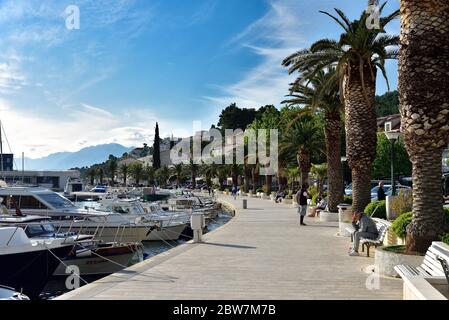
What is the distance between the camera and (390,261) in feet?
34.5

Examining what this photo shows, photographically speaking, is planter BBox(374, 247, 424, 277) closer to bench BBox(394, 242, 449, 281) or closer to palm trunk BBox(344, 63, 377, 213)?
bench BBox(394, 242, 449, 281)

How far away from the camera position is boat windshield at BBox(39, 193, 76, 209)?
90.1 feet

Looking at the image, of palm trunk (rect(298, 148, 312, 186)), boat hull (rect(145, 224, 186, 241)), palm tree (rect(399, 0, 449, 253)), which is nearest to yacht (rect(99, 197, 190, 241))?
boat hull (rect(145, 224, 186, 241))

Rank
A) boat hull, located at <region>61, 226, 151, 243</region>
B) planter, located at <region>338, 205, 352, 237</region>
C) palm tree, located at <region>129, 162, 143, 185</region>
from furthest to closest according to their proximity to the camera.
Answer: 1. palm tree, located at <region>129, 162, 143, 185</region>
2. boat hull, located at <region>61, 226, 151, 243</region>
3. planter, located at <region>338, 205, 352, 237</region>

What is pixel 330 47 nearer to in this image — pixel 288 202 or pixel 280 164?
pixel 288 202

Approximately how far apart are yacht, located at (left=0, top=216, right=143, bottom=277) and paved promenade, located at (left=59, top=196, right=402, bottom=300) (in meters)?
3.82

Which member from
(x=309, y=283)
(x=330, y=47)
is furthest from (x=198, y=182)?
(x=309, y=283)

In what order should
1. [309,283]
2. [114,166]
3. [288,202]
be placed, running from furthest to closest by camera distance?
[114,166] → [288,202] → [309,283]

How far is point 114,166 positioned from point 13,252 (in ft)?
484

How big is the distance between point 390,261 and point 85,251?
11.7 m

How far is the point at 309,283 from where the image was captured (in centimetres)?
1034

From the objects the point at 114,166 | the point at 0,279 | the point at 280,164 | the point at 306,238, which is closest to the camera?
the point at 0,279

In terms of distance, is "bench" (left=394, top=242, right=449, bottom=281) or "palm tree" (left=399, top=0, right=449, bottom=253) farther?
"palm tree" (left=399, top=0, right=449, bottom=253)

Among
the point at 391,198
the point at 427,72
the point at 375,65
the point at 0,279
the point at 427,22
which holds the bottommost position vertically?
the point at 0,279
